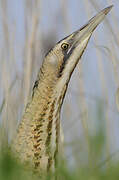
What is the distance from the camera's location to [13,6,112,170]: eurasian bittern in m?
1.92

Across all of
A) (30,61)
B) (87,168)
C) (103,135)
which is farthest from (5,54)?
(103,135)

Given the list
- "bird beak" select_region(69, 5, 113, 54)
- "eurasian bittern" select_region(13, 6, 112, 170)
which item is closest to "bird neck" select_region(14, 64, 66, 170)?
"eurasian bittern" select_region(13, 6, 112, 170)

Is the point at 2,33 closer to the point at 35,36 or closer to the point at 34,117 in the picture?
the point at 35,36

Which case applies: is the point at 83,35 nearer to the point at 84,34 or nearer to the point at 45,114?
the point at 84,34

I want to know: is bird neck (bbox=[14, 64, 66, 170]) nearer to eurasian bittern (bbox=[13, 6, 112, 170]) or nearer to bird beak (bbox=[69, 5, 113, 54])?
eurasian bittern (bbox=[13, 6, 112, 170])

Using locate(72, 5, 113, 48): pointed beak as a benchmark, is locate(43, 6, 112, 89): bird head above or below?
below

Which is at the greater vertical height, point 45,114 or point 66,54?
point 66,54

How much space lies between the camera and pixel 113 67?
8.80 ft

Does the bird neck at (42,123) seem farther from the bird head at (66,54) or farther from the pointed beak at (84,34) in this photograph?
the pointed beak at (84,34)

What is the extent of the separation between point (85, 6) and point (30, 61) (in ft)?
1.41

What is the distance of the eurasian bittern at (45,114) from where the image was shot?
192 cm

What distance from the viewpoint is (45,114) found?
77.2 inches

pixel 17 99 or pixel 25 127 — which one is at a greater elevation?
pixel 17 99

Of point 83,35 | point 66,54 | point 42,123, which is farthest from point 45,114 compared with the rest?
point 83,35
